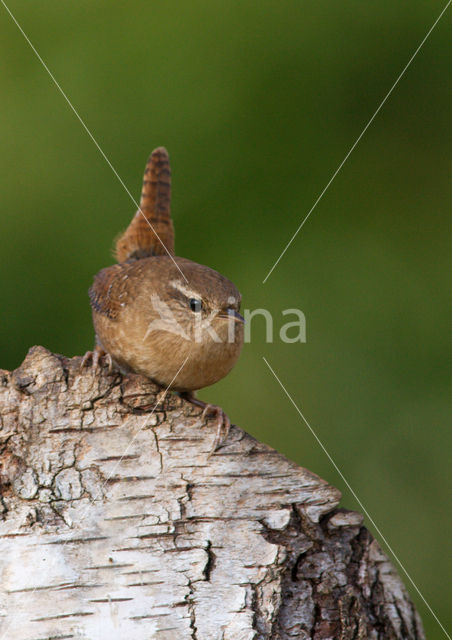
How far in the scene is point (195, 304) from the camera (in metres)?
3.36

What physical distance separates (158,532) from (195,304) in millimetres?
1106

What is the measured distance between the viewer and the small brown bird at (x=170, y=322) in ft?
10.6

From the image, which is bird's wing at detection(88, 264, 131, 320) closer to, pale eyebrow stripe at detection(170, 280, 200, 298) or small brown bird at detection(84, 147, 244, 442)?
small brown bird at detection(84, 147, 244, 442)

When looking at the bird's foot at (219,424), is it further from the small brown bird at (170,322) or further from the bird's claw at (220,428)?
the small brown bird at (170,322)

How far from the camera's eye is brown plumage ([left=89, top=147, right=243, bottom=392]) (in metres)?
3.22

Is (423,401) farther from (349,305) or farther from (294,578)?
(294,578)

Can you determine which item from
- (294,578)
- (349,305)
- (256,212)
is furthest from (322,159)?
(294,578)

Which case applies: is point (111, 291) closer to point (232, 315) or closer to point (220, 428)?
point (232, 315)

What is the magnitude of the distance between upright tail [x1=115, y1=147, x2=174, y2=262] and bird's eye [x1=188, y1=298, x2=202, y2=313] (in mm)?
704

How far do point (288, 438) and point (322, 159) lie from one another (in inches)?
62.1

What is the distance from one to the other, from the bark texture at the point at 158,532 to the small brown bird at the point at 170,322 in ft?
1.17

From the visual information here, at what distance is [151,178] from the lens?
159 inches
